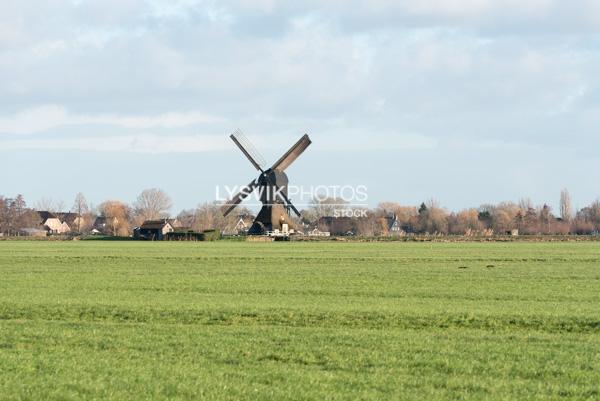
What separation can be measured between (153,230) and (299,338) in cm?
12286

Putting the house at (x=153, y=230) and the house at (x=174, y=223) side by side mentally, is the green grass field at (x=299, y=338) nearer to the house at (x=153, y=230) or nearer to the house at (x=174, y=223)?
the house at (x=153, y=230)

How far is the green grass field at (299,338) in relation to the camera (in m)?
12.9

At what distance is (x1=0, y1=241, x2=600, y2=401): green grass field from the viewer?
12852mm

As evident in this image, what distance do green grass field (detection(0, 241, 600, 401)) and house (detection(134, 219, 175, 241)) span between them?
9261 cm

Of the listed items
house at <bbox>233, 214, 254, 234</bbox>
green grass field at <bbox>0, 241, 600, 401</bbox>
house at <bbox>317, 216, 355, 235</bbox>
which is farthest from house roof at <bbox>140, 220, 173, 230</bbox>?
green grass field at <bbox>0, 241, 600, 401</bbox>

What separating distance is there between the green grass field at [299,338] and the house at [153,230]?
92609 mm

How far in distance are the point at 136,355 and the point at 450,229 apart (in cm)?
17162

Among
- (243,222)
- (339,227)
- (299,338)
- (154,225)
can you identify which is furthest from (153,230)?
(299,338)

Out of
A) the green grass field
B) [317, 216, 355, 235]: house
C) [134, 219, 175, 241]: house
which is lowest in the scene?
the green grass field

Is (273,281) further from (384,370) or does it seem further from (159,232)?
→ (159,232)

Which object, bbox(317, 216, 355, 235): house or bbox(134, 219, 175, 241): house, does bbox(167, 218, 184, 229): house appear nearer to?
bbox(134, 219, 175, 241): house

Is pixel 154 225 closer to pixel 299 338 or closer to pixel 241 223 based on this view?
pixel 241 223

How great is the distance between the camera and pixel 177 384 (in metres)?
12.9

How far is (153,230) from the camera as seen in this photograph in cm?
13888
